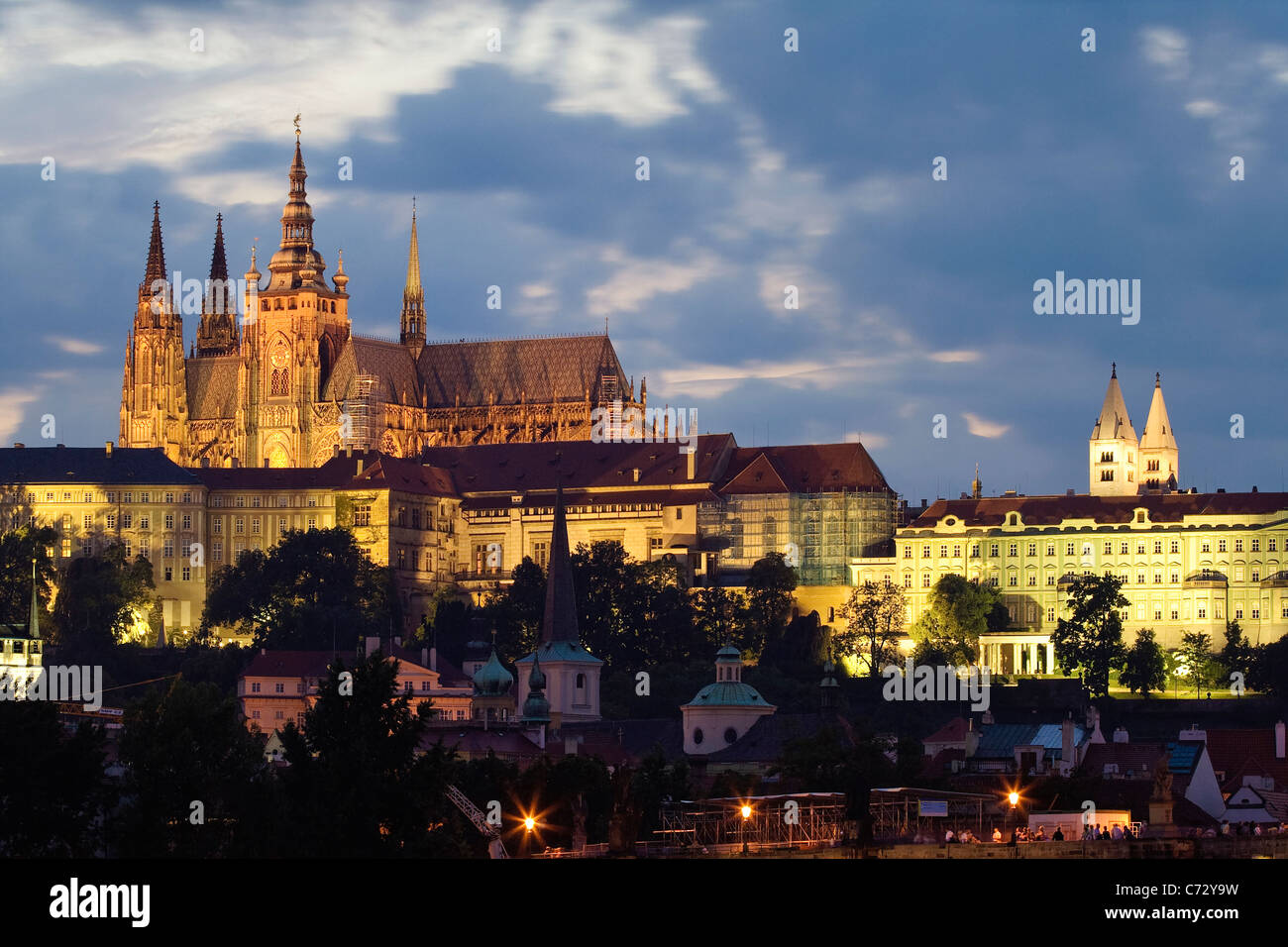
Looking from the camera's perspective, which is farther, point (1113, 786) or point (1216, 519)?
point (1216, 519)

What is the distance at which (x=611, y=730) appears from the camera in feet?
459

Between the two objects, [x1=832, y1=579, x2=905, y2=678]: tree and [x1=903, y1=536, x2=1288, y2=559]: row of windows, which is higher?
[x1=903, y1=536, x2=1288, y2=559]: row of windows

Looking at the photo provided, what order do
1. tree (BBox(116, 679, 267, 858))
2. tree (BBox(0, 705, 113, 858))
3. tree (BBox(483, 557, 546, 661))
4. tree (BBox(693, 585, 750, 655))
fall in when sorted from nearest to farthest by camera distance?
tree (BBox(0, 705, 113, 858))
tree (BBox(116, 679, 267, 858))
tree (BBox(483, 557, 546, 661))
tree (BBox(693, 585, 750, 655))

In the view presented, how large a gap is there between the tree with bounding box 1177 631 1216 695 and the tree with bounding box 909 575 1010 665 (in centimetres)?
975

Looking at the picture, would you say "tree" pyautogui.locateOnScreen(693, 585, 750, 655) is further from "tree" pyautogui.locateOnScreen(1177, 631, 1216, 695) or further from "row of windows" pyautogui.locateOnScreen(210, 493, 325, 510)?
"row of windows" pyautogui.locateOnScreen(210, 493, 325, 510)

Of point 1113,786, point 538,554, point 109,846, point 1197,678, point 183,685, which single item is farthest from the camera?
point 538,554

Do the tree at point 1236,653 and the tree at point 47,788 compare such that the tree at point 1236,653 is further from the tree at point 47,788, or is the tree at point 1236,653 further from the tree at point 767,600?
the tree at point 47,788

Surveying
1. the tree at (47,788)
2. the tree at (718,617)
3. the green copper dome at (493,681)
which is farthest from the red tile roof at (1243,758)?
the tree at (718,617)

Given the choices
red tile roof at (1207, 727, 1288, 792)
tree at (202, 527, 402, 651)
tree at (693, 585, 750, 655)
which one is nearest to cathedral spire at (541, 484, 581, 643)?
tree at (693, 585, 750, 655)

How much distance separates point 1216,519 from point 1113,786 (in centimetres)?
8675

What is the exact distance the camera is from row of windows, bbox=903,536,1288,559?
598 ft
